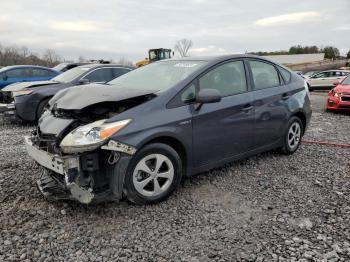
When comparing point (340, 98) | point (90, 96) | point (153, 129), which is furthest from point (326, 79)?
point (90, 96)

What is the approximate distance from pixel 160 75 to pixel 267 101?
1.52 meters

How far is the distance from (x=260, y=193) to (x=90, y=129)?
2.04 m

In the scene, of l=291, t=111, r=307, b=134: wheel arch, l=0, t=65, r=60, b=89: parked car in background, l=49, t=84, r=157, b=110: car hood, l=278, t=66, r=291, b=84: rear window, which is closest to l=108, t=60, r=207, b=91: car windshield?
l=49, t=84, r=157, b=110: car hood

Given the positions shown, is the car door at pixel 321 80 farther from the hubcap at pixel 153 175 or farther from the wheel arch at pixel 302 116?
the hubcap at pixel 153 175

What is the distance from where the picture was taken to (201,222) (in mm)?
3096

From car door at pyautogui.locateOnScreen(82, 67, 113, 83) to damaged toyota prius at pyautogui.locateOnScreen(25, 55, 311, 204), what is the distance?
151 inches

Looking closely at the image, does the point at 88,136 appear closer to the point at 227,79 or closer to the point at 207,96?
the point at 207,96

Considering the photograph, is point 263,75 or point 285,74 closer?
point 263,75

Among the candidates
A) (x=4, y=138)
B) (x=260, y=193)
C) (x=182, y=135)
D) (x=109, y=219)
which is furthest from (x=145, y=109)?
(x=4, y=138)

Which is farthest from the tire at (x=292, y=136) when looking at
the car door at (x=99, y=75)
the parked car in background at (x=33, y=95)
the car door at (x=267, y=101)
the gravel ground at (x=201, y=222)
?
the car door at (x=99, y=75)

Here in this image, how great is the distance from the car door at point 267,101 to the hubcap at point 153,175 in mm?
1522

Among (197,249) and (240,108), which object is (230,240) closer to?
(197,249)

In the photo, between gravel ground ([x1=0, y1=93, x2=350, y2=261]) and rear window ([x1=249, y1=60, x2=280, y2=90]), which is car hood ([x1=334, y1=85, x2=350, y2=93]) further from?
gravel ground ([x1=0, y1=93, x2=350, y2=261])

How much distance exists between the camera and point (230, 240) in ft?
9.21
